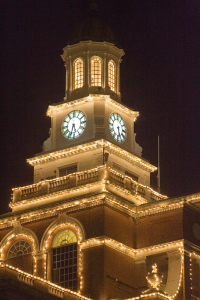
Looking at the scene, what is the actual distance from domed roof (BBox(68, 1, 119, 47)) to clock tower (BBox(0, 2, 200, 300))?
0.34 feet

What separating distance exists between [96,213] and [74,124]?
9113 mm

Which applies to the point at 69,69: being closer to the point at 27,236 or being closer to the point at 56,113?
the point at 56,113

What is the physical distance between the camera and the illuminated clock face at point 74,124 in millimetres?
80875

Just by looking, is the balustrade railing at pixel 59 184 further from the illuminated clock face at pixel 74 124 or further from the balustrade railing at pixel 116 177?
the illuminated clock face at pixel 74 124

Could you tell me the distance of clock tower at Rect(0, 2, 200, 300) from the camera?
73438 mm

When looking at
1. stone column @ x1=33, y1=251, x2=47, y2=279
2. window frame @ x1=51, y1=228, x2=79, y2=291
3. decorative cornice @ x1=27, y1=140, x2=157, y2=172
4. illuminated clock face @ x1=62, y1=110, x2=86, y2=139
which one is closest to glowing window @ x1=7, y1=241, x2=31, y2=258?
stone column @ x1=33, y1=251, x2=47, y2=279

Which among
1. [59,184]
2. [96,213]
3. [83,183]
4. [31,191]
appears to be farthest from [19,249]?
[96,213]

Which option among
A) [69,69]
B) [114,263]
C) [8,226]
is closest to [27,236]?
[8,226]

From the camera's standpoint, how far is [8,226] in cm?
7850

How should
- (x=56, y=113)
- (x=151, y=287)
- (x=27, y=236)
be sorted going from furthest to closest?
1. (x=56, y=113)
2. (x=27, y=236)
3. (x=151, y=287)

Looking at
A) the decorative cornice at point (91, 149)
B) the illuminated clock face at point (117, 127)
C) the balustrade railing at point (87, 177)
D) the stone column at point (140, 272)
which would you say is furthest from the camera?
the illuminated clock face at point (117, 127)

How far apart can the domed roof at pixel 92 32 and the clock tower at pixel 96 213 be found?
104 millimetres

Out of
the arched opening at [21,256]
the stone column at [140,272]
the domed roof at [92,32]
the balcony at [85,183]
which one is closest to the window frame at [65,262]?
the arched opening at [21,256]

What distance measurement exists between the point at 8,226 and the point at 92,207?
6980 millimetres
